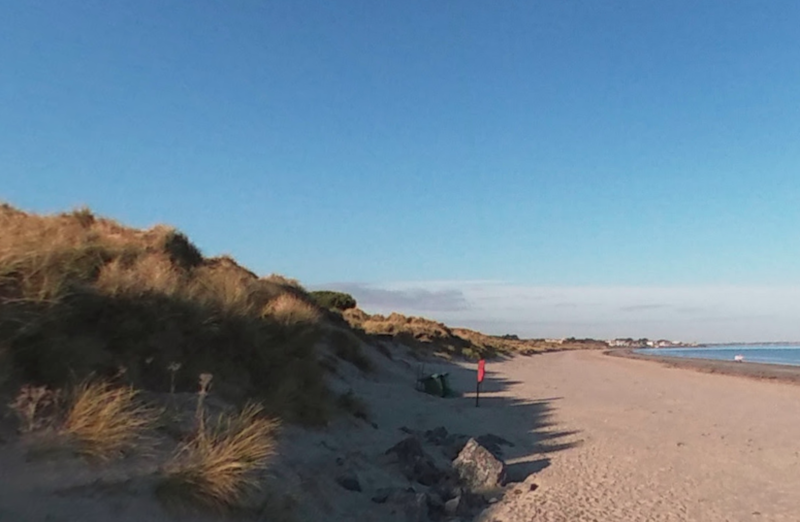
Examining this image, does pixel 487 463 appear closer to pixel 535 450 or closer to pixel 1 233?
pixel 535 450

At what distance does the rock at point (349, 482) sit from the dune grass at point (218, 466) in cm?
123

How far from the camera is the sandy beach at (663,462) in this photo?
754cm

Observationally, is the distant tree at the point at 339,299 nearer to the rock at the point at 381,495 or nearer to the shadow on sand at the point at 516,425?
the shadow on sand at the point at 516,425

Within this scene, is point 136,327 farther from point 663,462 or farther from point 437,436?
point 663,462

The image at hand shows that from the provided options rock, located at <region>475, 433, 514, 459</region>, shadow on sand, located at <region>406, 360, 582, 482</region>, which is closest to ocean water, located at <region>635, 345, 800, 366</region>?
shadow on sand, located at <region>406, 360, 582, 482</region>

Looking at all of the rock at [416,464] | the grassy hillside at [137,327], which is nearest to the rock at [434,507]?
the rock at [416,464]

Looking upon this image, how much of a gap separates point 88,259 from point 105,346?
8.07ft

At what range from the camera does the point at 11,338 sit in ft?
18.4

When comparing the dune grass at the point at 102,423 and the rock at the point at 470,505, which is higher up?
the dune grass at the point at 102,423

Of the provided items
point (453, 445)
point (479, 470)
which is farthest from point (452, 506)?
point (453, 445)

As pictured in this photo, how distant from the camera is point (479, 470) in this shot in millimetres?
8352

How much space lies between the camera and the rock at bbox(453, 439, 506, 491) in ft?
26.9

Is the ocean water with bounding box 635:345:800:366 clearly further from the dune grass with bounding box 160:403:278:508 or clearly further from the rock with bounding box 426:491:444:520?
the dune grass with bounding box 160:403:278:508

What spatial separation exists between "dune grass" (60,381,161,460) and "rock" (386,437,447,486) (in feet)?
11.6
